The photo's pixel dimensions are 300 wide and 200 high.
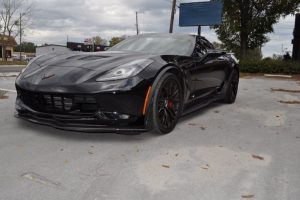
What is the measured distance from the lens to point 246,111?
5.27 m

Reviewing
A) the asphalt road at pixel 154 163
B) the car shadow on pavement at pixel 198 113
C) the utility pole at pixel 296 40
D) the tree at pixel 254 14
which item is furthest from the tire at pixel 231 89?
the tree at pixel 254 14

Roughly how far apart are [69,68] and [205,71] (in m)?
2.01

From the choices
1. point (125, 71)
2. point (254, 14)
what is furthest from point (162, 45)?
point (254, 14)

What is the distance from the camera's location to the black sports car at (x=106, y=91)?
309 cm

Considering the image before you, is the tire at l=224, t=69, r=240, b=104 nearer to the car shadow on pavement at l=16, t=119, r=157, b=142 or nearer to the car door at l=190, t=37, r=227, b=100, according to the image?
the car door at l=190, t=37, r=227, b=100

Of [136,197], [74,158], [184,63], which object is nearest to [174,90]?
[184,63]

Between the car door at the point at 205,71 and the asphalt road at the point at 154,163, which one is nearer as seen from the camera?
the asphalt road at the point at 154,163

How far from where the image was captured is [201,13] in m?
22.3

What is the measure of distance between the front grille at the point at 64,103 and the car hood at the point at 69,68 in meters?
0.12

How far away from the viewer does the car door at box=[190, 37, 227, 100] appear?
428 centimetres

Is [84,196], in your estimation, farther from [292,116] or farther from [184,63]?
[292,116]

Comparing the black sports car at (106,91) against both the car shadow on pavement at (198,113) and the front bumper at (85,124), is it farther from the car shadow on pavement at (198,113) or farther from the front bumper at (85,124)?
the car shadow on pavement at (198,113)

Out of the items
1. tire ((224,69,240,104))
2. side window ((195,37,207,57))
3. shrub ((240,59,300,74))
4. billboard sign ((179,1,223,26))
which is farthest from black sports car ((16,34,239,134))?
billboard sign ((179,1,223,26))

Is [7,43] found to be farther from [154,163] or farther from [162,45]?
[154,163]
